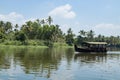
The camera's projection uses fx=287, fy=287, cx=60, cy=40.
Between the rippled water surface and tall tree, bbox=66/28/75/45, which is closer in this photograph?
the rippled water surface

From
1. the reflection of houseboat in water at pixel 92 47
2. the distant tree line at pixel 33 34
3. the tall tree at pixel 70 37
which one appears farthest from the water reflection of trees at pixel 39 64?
the tall tree at pixel 70 37

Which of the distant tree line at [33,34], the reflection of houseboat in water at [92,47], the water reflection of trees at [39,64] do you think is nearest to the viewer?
the water reflection of trees at [39,64]

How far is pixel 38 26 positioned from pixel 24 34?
20568mm

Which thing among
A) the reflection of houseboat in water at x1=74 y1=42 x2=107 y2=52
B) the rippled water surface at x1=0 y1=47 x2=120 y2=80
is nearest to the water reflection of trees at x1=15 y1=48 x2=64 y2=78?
the rippled water surface at x1=0 y1=47 x2=120 y2=80

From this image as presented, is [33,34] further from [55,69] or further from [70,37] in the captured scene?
[55,69]

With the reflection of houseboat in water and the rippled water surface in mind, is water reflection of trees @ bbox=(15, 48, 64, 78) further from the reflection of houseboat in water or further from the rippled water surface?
the reflection of houseboat in water

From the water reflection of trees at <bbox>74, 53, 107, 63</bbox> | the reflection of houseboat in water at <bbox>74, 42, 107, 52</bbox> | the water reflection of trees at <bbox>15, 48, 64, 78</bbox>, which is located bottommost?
the water reflection of trees at <bbox>74, 53, 107, 63</bbox>

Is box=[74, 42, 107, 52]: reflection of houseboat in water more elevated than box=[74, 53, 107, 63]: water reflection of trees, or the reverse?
box=[74, 42, 107, 52]: reflection of houseboat in water

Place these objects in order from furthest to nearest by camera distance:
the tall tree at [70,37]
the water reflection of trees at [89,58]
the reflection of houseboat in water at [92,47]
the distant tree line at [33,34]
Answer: the tall tree at [70,37] < the distant tree line at [33,34] < the reflection of houseboat in water at [92,47] < the water reflection of trees at [89,58]

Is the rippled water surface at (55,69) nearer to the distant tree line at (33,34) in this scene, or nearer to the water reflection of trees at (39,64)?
the water reflection of trees at (39,64)

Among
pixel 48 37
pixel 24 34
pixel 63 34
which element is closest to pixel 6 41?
pixel 24 34

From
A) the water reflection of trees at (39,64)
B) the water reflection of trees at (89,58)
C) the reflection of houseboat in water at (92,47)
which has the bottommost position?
the water reflection of trees at (89,58)

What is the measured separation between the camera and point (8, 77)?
24812mm

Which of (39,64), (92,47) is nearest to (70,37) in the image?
(92,47)
